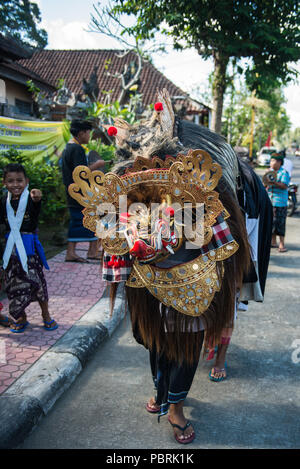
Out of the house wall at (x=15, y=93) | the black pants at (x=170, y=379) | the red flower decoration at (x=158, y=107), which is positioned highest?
the house wall at (x=15, y=93)

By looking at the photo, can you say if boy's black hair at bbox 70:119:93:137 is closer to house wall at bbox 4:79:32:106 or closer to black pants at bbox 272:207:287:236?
black pants at bbox 272:207:287:236

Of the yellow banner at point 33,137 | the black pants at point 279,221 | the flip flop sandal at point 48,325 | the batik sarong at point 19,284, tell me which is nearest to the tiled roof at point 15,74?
the yellow banner at point 33,137

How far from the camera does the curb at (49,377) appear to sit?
6.58 ft

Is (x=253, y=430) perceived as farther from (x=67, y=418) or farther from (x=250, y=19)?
(x=250, y=19)

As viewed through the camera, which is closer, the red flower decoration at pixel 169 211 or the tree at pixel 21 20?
the red flower decoration at pixel 169 211

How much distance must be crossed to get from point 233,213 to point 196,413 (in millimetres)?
1263

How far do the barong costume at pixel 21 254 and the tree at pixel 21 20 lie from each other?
8.78 m

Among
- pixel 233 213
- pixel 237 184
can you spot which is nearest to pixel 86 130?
pixel 237 184

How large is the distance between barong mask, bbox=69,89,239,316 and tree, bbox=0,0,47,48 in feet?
33.1

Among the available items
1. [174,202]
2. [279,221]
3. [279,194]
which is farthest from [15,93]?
[174,202]

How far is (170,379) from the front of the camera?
2.03m

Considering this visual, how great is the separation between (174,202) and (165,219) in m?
0.10

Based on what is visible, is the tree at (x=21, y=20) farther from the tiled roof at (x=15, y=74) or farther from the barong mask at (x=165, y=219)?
the barong mask at (x=165, y=219)
